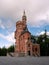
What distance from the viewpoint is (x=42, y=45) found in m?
129

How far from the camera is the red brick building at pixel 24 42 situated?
414 feet

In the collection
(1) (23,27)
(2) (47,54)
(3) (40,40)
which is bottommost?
(2) (47,54)

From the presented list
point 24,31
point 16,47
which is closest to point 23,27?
point 24,31

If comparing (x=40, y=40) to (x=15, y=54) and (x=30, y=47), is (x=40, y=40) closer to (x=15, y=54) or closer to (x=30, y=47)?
(x=30, y=47)

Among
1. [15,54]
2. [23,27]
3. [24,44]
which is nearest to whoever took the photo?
[15,54]

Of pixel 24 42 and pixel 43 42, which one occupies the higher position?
pixel 24 42

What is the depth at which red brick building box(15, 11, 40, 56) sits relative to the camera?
126312 mm

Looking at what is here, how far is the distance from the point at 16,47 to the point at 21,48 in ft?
16.7

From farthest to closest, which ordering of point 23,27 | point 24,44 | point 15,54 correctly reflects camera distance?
point 23,27 < point 24,44 < point 15,54

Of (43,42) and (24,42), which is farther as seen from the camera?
(24,42)

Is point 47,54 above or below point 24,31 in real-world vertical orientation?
below

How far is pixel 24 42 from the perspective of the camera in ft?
433

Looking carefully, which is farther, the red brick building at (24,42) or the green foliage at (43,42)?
the green foliage at (43,42)

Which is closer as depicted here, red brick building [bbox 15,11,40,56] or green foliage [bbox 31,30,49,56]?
red brick building [bbox 15,11,40,56]
